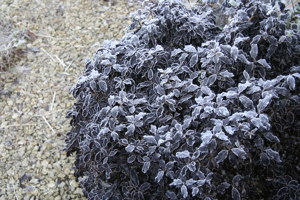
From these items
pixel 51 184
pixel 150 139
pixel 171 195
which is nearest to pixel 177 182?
pixel 171 195

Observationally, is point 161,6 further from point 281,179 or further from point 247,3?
point 281,179

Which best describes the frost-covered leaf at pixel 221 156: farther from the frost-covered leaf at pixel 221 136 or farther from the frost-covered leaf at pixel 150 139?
the frost-covered leaf at pixel 150 139

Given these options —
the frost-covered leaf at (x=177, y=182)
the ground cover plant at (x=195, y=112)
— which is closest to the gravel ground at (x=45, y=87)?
the ground cover plant at (x=195, y=112)

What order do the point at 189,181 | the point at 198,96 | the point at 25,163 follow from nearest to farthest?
the point at 189,181 < the point at 198,96 < the point at 25,163

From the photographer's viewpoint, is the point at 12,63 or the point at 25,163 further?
the point at 12,63

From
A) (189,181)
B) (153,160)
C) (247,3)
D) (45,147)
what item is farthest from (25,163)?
(247,3)

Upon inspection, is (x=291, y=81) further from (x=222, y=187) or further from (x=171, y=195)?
(x=171, y=195)

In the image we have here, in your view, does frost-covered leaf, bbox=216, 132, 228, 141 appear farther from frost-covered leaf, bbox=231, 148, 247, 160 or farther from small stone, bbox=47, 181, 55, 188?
Result: small stone, bbox=47, 181, 55, 188
